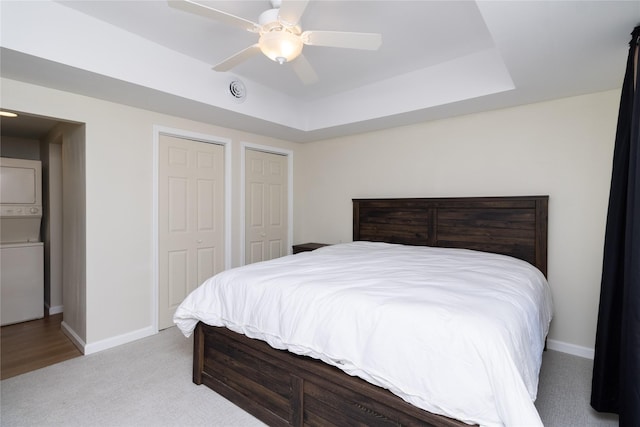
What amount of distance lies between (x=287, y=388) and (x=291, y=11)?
2.08 m

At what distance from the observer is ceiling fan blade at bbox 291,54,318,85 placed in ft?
7.18

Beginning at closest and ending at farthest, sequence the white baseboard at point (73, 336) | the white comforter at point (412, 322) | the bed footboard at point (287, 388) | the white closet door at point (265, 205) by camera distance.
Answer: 1. the white comforter at point (412, 322)
2. the bed footboard at point (287, 388)
3. the white baseboard at point (73, 336)
4. the white closet door at point (265, 205)

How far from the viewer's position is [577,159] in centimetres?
279

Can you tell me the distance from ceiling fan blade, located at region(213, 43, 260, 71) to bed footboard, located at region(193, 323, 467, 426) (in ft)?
6.01

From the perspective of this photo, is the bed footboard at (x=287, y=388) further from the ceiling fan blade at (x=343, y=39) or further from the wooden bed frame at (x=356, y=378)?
the ceiling fan blade at (x=343, y=39)

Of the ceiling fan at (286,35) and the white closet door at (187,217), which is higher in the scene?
the ceiling fan at (286,35)

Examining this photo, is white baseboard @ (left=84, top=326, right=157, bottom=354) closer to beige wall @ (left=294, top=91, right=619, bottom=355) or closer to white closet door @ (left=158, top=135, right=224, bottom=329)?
white closet door @ (left=158, top=135, right=224, bottom=329)

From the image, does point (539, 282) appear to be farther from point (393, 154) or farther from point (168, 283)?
point (168, 283)

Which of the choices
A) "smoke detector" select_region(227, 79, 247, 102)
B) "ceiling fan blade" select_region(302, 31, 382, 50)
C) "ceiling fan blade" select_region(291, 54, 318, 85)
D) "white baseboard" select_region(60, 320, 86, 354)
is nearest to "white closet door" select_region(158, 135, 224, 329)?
"white baseboard" select_region(60, 320, 86, 354)

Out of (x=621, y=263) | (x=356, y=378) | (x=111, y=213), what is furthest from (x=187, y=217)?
(x=621, y=263)

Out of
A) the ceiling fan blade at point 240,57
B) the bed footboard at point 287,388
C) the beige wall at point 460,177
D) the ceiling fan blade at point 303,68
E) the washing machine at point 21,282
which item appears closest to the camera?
the bed footboard at point 287,388

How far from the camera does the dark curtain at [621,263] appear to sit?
147 cm

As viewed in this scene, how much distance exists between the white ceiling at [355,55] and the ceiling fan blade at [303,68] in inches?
13.3

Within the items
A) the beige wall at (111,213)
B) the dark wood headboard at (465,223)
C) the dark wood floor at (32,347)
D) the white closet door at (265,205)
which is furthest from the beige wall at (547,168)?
the dark wood floor at (32,347)
